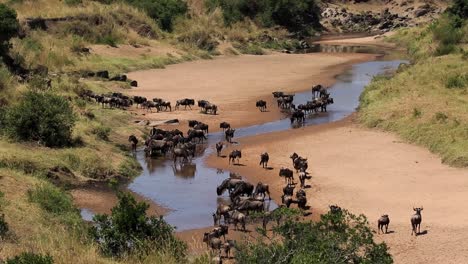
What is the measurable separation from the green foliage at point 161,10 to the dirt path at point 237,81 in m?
10.6

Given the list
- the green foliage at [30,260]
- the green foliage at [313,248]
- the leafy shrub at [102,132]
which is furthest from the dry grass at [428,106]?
the green foliage at [30,260]

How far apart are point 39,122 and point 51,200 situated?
7553mm

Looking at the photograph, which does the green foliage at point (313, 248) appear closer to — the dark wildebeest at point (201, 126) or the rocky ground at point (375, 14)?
the dark wildebeest at point (201, 126)

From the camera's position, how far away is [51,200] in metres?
18.5

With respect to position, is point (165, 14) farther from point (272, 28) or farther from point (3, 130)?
point (3, 130)

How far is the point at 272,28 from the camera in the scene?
295ft

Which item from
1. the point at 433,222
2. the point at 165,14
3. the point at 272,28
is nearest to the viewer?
the point at 433,222

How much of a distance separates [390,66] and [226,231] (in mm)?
46257

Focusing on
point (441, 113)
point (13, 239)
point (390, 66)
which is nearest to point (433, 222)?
point (13, 239)

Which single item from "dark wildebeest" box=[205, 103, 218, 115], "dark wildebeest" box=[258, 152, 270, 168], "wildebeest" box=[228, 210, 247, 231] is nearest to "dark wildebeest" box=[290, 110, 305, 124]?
"dark wildebeest" box=[205, 103, 218, 115]

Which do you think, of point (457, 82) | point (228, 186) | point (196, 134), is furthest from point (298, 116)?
point (228, 186)

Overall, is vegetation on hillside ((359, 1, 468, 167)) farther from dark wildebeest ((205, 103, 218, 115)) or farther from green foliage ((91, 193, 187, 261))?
green foliage ((91, 193, 187, 261))

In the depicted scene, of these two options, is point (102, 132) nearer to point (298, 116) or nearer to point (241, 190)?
point (241, 190)

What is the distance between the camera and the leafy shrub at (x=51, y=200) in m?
18.2
